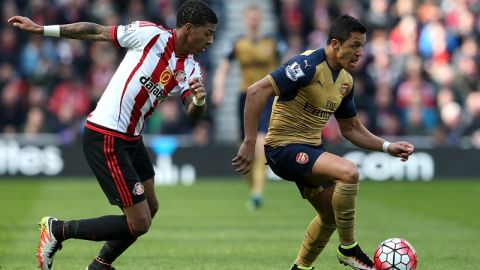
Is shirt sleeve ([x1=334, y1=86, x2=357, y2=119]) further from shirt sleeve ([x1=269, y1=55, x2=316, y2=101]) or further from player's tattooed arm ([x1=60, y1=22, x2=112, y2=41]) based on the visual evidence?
player's tattooed arm ([x1=60, y1=22, x2=112, y2=41])

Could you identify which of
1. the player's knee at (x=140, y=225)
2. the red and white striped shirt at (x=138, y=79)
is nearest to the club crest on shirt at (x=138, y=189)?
→ the player's knee at (x=140, y=225)

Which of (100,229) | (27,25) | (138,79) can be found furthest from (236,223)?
(27,25)

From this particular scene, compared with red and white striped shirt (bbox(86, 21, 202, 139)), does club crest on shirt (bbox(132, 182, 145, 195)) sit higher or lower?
lower

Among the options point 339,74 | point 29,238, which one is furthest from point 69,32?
point 29,238

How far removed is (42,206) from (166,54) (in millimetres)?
8058

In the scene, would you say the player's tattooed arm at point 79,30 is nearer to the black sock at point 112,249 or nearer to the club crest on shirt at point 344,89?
the black sock at point 112,249

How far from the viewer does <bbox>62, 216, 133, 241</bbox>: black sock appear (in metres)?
8.37

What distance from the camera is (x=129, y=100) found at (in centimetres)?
835

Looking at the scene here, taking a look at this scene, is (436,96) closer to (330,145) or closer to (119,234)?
(330,145)

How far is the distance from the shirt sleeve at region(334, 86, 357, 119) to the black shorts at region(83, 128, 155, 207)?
195cm

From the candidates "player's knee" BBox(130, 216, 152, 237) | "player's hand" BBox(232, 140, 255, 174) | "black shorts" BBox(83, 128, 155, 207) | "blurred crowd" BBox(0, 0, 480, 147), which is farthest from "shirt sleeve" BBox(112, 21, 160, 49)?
"blurred crowd" BBox(0, 0, 480, 147)

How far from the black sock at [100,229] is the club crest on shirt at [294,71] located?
1.78 metres

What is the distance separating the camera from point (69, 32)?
8445mm

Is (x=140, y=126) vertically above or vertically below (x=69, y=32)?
→ below
